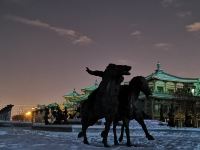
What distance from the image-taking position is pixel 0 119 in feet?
115

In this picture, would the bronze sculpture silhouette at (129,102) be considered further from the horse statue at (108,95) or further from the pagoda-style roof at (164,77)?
the pagoda-style roof at (164,77)

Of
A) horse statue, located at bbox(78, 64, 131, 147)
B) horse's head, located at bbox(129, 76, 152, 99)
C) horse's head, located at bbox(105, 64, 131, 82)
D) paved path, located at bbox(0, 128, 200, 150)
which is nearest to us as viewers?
paved path, located at bbox(0, 128, 200, 150)

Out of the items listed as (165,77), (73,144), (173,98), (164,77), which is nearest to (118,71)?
(73,144)

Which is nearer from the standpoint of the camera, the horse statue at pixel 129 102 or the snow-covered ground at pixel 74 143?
the snow-covered ground at pixel 74 143

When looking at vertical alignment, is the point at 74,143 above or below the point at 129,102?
below

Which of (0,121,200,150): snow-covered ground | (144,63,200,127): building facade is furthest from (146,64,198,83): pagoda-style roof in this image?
(0,121,200,150): snow-covered ground

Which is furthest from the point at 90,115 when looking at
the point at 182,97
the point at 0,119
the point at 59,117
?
the point at 182,97

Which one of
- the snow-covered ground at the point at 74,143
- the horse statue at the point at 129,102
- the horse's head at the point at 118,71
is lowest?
the snow-covered ground at the point at 74,143

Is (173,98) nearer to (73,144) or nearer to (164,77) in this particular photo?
(164,77)

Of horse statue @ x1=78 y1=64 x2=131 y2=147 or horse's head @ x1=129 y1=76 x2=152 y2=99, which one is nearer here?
horse statue @ x1=78 y1=64 x2=131 y2=147

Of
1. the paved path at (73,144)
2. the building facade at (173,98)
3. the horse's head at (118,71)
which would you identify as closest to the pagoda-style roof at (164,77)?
the building facade at (173,98)

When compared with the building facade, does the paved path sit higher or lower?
lower

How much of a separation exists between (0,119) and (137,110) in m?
26.0

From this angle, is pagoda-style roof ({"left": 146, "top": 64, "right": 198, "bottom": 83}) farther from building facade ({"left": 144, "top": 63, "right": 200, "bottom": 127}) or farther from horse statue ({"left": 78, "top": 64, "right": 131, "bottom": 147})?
horse statue ({"left": 78, "top": 64, "right": 131, "bottom": 147})
